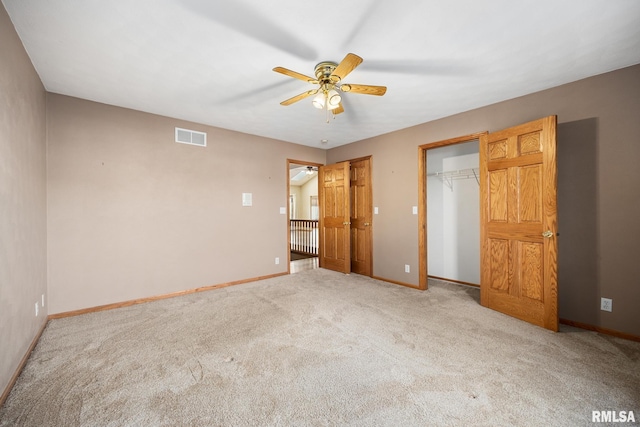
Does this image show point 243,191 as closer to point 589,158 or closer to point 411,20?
point 411,20

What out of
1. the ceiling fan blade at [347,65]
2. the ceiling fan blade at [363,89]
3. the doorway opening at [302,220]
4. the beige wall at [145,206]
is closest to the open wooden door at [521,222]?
the ceiling fan blade at [363,89]

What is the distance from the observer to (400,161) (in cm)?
428

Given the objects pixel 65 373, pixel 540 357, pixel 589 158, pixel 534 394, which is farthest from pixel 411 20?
pixel 65 373

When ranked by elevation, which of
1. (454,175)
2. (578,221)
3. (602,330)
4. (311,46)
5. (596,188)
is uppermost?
(311,46)

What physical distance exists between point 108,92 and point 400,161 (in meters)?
3.90

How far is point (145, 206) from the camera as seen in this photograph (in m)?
3.51

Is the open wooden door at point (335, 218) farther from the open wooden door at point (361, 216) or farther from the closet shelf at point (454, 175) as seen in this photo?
the closet shelf at point (454, 175)

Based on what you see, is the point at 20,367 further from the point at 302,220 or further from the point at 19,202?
the point at 302,220

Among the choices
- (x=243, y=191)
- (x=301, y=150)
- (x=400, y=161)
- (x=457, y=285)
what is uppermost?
(x=301, y=150)

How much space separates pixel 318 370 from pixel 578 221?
2972mm

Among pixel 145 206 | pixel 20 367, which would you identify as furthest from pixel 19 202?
pixel 145 206

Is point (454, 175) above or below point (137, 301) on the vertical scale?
above

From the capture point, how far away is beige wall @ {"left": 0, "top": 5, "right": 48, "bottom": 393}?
69.6 inches

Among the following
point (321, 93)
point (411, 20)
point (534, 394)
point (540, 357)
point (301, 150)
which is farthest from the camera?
point (301, 150)
